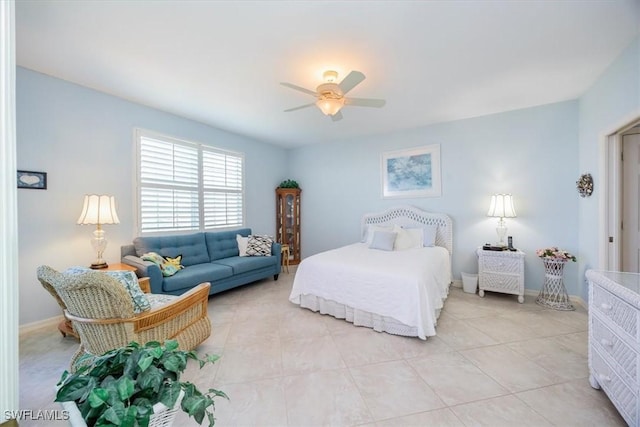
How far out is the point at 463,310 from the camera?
10.7ft

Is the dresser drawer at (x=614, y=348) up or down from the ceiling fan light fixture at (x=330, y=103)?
down

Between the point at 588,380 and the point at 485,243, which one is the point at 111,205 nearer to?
the point at 588,380

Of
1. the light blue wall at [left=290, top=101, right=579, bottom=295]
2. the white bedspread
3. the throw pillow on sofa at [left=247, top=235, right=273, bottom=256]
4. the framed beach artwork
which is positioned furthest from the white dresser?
the throw pillow on sofa at [left=247, top=235, right=273, bottom=256]

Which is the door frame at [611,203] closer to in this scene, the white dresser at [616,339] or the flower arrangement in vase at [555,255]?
the flower arrangement in vase at [555,255]

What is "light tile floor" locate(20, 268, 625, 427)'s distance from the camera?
1.63 meters

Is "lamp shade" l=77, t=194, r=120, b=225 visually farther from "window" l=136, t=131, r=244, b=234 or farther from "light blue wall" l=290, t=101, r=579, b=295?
"light blue wall" l=290, t=101, r=579, b=295

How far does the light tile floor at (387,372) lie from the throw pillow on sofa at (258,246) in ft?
4.60

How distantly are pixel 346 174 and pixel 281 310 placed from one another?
3.11 metres

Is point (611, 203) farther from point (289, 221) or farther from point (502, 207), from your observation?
point (289, 221)

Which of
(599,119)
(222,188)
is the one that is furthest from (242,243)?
(599,119)

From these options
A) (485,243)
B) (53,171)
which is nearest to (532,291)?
(485,243)

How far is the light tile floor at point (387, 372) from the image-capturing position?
1626mm

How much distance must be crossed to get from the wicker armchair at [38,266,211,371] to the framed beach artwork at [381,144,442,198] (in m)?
3.95

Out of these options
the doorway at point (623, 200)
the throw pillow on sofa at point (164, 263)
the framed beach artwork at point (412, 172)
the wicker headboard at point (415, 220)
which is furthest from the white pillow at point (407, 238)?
the throw pillow on sofa at point (164, 263)
